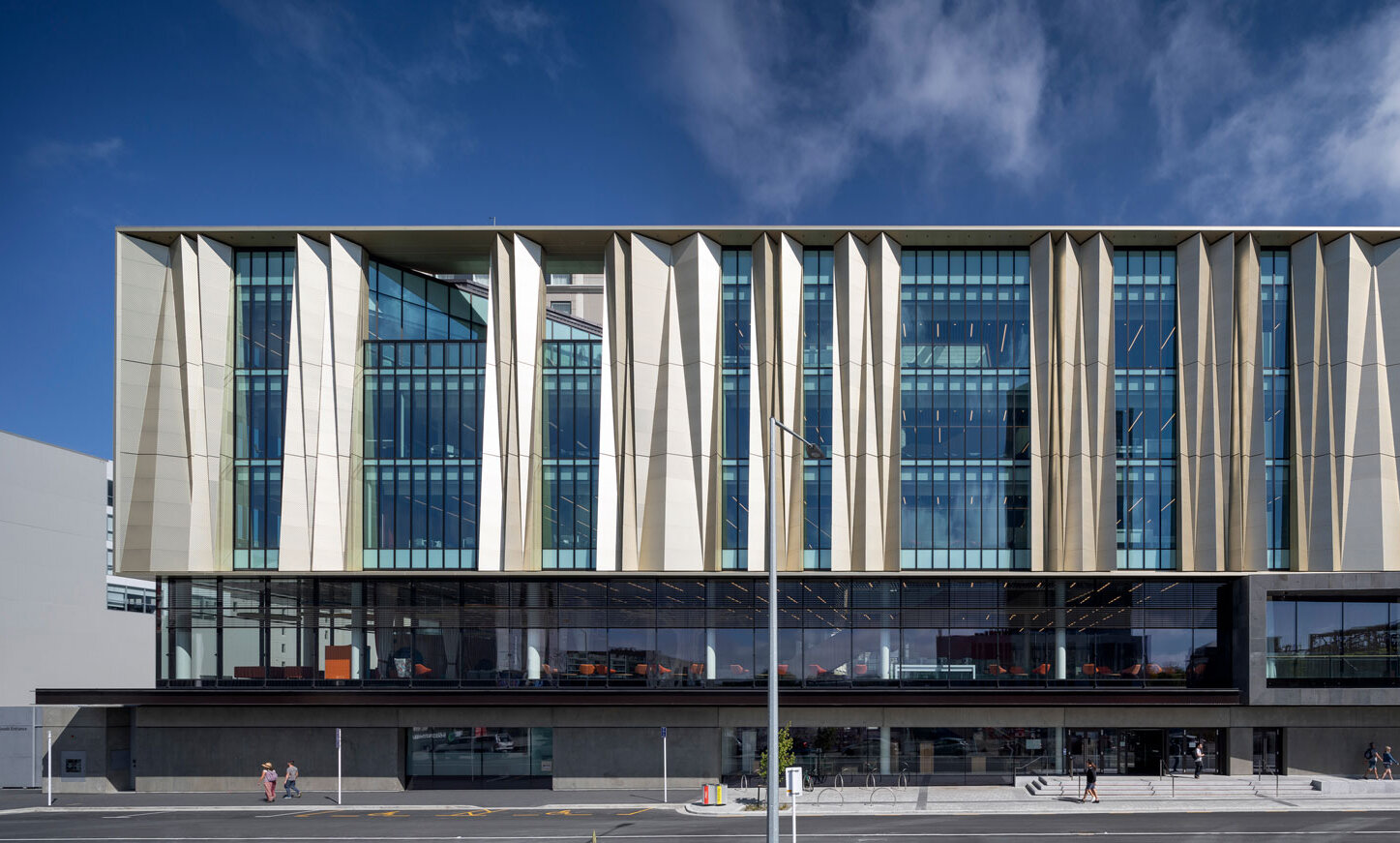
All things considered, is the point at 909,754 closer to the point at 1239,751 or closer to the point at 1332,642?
the point at 1239,751

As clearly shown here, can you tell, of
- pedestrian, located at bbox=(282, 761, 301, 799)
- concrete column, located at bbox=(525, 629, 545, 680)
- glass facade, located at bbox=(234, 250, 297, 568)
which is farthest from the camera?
glass facade, located at bbox=(234, 250, 297, 568)

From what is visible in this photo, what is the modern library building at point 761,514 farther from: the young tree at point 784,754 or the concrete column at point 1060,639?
the young tree at point 784,754

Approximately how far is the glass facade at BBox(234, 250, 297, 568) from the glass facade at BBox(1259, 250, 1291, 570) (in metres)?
42.0

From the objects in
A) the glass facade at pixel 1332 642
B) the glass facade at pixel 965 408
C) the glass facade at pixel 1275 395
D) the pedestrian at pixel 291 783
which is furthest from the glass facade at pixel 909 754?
the pedestrian at pixel 291 783

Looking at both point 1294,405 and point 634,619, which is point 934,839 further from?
point 1294,405

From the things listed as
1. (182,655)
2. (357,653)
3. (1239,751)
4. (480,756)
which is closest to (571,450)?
(357,653)

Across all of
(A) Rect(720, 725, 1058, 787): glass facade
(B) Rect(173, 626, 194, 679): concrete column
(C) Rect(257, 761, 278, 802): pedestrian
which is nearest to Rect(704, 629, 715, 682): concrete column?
(A) Rect(720, 725, 1058, 787): glass facade

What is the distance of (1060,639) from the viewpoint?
4072 cm

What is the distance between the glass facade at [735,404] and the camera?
135ft

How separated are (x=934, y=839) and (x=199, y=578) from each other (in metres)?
31.4

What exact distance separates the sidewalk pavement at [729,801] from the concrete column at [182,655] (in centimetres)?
488

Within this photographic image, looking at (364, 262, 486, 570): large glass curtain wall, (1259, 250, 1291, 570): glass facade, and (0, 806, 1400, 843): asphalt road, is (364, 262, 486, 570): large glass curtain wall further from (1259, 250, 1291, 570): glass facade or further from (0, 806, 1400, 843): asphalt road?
(1259, 250, 1291, 570): glass facade

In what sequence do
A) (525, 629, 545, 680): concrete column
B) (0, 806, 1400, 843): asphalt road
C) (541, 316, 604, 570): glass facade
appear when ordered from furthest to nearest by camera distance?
(541, 316, 604, 570): glass facade < (525, 629, 545, 680): concrete column < (0, 806, 1400, 843): asphalt road

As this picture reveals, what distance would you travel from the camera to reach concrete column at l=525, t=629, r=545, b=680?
40.5 metres
